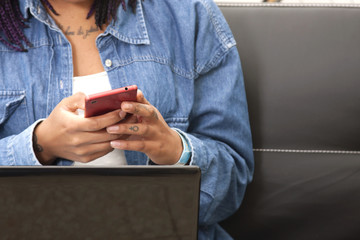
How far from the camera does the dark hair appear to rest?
81cm

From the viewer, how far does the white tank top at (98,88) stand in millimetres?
796

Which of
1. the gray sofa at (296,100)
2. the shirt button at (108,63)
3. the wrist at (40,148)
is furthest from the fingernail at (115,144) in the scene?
the gray sofa at (296,100)

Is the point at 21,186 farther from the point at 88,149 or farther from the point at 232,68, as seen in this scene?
the point at 232,68

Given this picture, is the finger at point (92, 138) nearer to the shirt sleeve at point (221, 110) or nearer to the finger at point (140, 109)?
the finger at point (140, 109)

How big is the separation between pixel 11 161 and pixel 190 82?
361mm

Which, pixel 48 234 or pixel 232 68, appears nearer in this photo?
pixel 48 234

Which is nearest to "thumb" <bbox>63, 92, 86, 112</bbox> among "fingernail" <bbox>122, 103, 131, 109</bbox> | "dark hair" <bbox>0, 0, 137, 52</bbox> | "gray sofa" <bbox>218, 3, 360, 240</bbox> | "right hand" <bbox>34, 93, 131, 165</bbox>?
"right hand" <bbox>34, 93, 131, 165</bbox>

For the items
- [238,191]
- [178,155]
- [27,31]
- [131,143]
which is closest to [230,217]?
[238,191]

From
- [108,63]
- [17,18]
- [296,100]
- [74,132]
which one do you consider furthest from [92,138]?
[296,100]

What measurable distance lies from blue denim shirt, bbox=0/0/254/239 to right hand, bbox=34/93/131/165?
0.08 meters

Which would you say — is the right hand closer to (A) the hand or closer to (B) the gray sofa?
(A) the hand

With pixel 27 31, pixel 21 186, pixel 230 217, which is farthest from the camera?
pixel 230 217

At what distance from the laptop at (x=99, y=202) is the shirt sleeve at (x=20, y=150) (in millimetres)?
327

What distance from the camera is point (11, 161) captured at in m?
0.73
